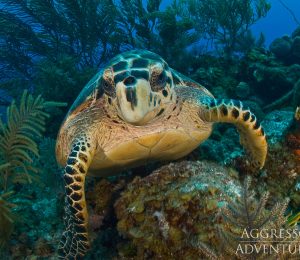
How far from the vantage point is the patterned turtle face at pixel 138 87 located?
259 cm

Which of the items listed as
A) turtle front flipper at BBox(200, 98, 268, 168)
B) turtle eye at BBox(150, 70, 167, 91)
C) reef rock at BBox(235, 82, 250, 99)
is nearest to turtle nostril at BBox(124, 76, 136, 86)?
turtle eye at BBox(150, 70, 167, 91)

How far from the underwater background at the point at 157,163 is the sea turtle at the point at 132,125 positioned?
0.79 feet

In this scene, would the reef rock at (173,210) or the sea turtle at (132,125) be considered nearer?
the reef rock at (173,210)

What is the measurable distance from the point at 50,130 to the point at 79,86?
1323mm

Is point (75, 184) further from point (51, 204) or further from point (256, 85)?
point (256, 85)

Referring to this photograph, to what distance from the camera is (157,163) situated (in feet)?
12.3

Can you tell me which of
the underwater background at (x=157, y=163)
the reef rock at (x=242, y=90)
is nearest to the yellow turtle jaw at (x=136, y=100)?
the underwater background at (x=157, y=163)

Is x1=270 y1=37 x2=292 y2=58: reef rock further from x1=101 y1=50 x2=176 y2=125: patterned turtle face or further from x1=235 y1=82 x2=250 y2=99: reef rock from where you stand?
x1=101 y1=50 x2=176 y2=125: patterned turtle face

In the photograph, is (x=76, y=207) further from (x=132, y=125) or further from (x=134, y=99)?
(x=134, y=99)

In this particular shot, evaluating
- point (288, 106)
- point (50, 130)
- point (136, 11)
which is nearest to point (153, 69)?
point (288, 106)

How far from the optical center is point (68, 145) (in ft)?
11.0

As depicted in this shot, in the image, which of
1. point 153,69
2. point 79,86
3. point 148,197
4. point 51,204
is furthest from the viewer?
point 79,86

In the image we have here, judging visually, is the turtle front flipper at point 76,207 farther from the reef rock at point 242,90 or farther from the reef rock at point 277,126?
the reef rock at point 242,90

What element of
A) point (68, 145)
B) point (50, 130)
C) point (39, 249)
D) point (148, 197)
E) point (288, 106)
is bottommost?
point (50, 130)
